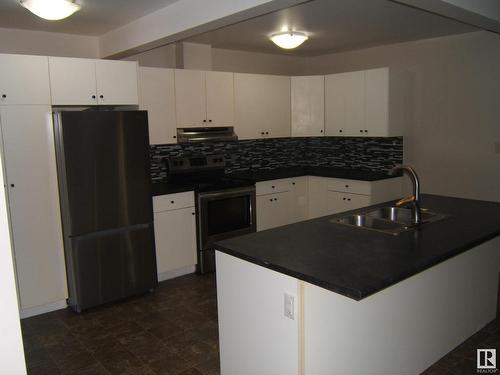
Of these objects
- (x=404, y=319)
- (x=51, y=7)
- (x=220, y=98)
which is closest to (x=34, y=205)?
(x=51, y=7)

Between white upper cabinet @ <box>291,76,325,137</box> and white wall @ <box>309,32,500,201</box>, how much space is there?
2.61 feet

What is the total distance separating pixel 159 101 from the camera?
426 cm

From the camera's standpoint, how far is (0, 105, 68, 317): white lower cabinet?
330 centimetres

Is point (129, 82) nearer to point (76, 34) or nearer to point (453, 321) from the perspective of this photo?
point (76, 34)

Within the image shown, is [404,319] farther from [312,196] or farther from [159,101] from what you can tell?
[312,196]

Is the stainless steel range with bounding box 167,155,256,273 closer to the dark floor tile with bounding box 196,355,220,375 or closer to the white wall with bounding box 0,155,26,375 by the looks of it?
the dark floor tile with bounding box 196,355,220,375

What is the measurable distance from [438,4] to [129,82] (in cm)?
252

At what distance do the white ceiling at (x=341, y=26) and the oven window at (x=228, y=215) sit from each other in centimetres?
167

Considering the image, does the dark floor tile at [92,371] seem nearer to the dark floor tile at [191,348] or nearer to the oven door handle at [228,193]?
the dark floor tile at [191,348]

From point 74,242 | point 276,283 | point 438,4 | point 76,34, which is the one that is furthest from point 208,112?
point 276,283

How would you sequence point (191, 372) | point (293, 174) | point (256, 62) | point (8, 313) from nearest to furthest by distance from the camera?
point (8, 313) < point (191, 372) < point (293, 174) < point (256, 62)

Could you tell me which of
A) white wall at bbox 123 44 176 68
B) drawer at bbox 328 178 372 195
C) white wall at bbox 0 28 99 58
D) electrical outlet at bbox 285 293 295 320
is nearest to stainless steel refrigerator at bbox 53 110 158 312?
white wall at bbox 0 28 99 58

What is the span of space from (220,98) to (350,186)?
1737mm

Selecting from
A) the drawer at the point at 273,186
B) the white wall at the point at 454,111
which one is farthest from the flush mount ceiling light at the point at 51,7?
the white wall at the point at 454,111
